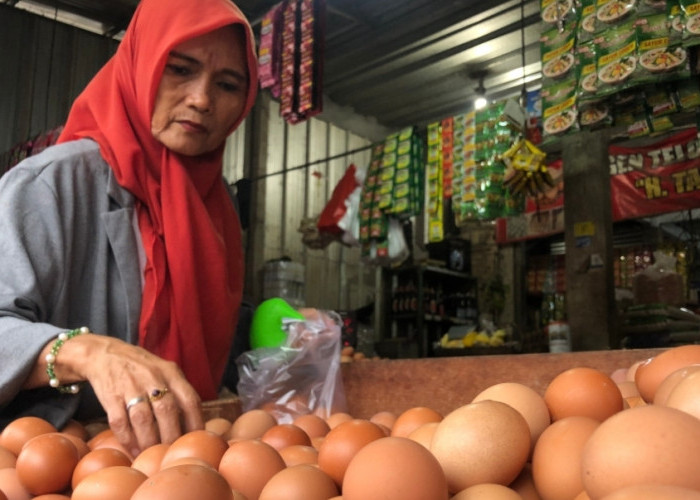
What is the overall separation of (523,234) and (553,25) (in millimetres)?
4717

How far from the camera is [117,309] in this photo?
1577 millimetres

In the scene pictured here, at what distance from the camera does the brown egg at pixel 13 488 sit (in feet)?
3.05

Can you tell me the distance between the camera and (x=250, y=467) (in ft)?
2.79

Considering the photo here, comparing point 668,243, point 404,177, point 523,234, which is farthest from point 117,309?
point 523,234

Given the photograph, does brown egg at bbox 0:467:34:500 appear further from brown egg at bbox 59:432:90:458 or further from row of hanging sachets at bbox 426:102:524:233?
row of hanging sachets at bbox 426:102:524:233

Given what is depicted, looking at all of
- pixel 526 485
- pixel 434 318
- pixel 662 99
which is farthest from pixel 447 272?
pixel 526 485

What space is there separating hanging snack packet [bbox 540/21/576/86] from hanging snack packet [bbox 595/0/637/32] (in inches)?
8.9

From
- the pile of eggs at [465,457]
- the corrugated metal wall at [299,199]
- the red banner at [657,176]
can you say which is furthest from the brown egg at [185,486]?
the corrugated metal wall at [299,199]

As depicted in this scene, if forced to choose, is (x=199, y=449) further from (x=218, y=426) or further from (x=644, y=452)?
(x=644, y=452)

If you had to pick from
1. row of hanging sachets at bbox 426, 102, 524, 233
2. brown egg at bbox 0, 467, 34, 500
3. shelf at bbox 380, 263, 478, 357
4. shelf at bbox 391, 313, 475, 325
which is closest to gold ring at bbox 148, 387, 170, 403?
brown egg at bbox 0, 467, 34, 500

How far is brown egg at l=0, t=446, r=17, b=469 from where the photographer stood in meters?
1.03

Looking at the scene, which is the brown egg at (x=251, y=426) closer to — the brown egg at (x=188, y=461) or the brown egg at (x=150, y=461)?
the brown egg at (x=150, y=461)

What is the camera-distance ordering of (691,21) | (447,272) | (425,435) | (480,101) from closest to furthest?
(425,435) → (691,21) → (480,101) → (447,272)

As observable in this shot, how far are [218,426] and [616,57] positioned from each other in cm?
263
